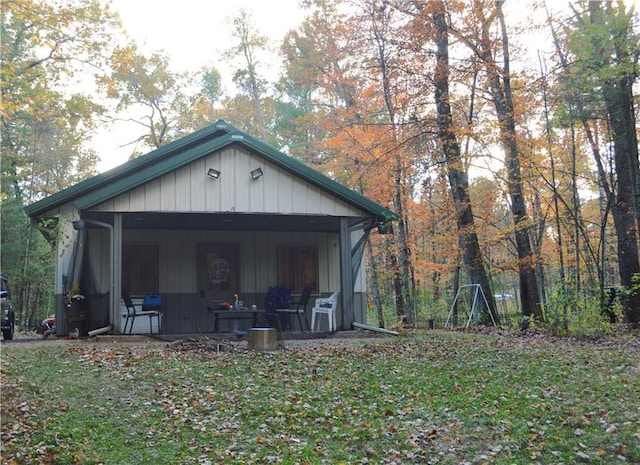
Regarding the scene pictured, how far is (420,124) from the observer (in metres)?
16.5

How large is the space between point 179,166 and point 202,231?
12.4 feet

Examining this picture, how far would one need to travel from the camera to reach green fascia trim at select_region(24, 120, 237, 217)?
12742 mm

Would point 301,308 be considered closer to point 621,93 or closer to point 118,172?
point 118,172

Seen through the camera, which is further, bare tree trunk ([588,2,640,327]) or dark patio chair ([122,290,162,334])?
bare tree trunk ([588,2,640,327])

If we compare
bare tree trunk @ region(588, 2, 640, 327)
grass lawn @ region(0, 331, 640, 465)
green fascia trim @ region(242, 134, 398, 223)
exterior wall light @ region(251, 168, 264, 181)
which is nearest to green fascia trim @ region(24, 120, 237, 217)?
green fascia trim @ region(242, 134, 398, 223)

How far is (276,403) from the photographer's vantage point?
6.33m

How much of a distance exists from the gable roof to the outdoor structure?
0.02 m

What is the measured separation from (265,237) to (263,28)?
16199 millimetres

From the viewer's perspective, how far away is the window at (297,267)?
1520cm

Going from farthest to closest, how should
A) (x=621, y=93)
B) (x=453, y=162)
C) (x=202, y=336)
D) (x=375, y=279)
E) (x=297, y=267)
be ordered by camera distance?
(x=375, y=279)
(x=453, y=162)
(x=297, y=267)
(x=621, y=93)
(x=202, y=336)

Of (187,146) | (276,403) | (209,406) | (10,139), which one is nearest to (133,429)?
(209,406)

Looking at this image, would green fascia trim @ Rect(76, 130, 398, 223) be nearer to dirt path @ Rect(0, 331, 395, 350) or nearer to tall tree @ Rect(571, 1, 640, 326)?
→ dirt path @ Rect(0, 331, 395, 350)

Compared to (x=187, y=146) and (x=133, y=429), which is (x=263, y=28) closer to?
(x=187, y=146)

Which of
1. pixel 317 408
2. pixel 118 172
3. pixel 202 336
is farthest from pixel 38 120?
pixel 317 408
